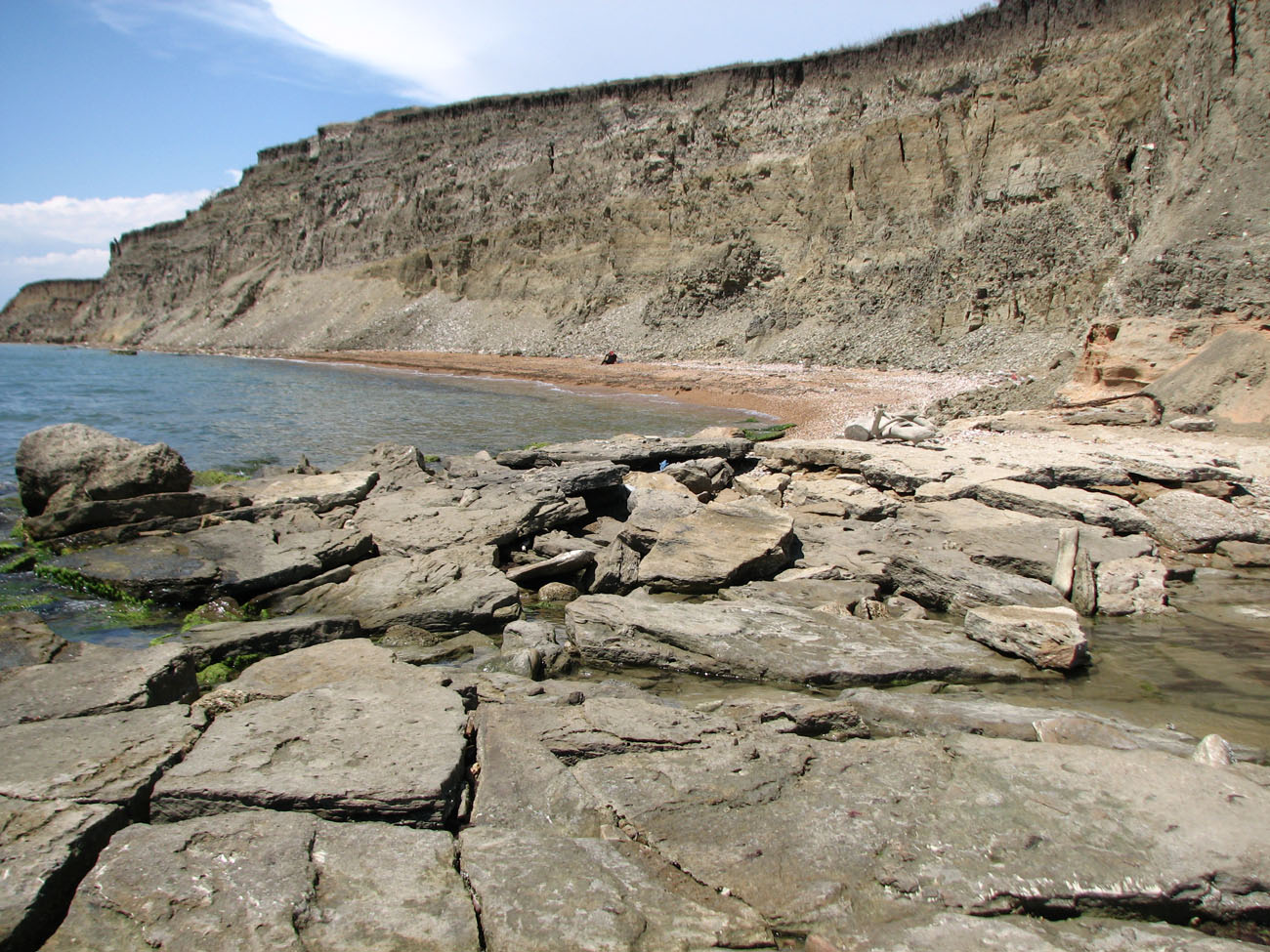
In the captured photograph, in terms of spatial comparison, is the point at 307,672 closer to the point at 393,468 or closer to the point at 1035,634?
the point at 1035,634

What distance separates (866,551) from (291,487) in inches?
239

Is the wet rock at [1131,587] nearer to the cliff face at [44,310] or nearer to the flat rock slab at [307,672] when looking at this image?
the flat rock slab at [307,672]

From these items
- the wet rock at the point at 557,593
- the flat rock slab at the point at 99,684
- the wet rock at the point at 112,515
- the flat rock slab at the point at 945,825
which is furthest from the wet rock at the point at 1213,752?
the wet rock at the point at 112,515

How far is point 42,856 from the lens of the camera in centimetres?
227

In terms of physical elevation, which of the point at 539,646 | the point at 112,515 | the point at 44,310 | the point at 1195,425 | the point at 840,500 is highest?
the point at 44,310

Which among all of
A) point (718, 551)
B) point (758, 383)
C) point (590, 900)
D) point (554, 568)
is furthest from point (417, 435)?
point (590, 900)

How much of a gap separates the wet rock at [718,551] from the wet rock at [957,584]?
88 centimetres

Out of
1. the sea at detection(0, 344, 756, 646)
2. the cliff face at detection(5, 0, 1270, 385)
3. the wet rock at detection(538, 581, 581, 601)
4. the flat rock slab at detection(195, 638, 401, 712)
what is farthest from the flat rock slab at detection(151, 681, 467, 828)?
the cliff face at detection(5, 0, 1270, 385)

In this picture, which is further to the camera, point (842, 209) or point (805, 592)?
point (842, 209)

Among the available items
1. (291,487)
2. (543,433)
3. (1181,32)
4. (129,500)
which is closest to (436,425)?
(543,433)

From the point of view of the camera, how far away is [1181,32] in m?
19.7

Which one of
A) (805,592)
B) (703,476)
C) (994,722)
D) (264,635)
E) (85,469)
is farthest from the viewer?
(703,476)

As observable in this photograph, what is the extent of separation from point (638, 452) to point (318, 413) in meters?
11.3

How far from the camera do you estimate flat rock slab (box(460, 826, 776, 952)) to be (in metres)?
2.12
